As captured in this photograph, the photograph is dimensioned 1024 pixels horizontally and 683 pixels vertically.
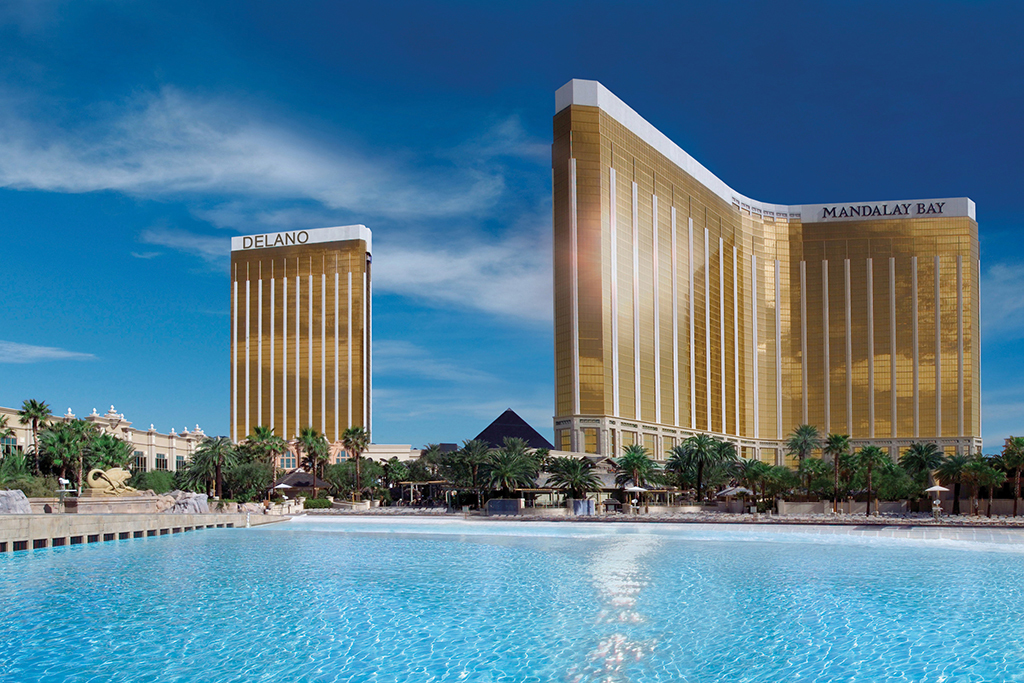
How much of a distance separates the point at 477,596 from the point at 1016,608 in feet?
36.4

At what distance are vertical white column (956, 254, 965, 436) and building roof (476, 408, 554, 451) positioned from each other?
75835mm

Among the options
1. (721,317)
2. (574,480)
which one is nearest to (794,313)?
(721,317)

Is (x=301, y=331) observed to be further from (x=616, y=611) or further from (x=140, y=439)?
(x=616, y=611)

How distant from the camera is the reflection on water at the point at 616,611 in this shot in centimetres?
1277

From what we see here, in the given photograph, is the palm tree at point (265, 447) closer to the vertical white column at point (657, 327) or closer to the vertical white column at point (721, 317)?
the vertical white column at point (657, 327)

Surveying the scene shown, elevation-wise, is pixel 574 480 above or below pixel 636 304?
below

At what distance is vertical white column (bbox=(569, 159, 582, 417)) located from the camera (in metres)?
106

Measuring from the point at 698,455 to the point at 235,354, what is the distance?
4598 inches

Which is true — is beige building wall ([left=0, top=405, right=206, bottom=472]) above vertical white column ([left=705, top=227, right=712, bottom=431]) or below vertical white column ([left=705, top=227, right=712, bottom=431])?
below

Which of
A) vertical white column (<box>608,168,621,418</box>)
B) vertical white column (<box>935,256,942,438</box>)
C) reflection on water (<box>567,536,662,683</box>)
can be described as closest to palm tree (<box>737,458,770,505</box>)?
vertical white column (<box>608,168,621,418</box>)

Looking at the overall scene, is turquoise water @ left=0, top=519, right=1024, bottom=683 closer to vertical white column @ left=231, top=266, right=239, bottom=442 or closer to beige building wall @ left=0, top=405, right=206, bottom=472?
beige building wall @ left=0, top=405, right=206, bottom=472

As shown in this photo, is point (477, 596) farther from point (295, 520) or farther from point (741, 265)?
point (741, 265)

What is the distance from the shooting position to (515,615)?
17.1 m

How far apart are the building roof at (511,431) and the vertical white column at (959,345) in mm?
75835
